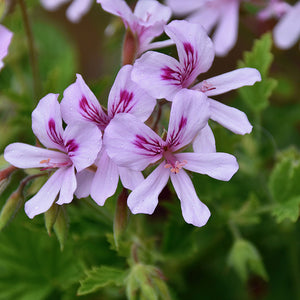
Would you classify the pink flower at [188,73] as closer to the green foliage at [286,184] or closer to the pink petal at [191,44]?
the pink petal at [191,44]

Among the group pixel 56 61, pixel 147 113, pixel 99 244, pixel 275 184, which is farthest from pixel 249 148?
pixel 56 61

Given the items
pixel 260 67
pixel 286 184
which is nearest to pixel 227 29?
pixel 260 67

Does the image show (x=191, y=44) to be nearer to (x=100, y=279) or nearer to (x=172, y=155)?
(x=172, y=155)

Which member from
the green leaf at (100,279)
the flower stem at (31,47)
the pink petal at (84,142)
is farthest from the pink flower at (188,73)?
the flower stem at (31,47)

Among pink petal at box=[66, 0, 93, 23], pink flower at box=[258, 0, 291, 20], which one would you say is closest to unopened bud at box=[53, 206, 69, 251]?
pink petal at box=[66, 0, 93, 23]

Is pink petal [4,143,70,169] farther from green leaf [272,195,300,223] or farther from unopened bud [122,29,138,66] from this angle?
green leaf [272,195,300,223]

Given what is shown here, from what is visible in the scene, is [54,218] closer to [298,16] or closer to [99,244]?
[99,244]
